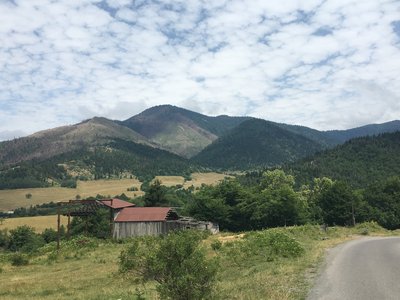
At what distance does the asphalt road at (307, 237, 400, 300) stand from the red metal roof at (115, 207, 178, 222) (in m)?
44.2

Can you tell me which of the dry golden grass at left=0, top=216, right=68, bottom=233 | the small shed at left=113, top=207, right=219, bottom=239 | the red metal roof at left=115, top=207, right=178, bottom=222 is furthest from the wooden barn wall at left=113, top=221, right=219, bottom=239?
the dry golden grass at left=0, top=216, right=68, bottom=233

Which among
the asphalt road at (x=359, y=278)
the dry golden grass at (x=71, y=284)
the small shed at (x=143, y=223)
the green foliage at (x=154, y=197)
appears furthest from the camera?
the green foliage at (x=154, y=197)

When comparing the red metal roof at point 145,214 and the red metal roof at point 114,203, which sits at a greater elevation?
the red metal roof at point 114,203

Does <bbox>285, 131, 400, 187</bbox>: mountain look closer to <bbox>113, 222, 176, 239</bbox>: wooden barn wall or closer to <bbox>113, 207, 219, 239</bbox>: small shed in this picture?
<bbox>113, 207, 219, 239</bbox>: small shed

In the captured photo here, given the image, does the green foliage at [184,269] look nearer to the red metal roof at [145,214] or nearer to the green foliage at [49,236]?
the red metal roof at [145,214]

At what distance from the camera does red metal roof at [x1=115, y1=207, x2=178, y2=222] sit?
221 feet

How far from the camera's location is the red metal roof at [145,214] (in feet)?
221

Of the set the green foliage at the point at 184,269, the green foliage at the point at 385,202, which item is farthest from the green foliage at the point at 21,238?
the green foliage at the point at 184,269

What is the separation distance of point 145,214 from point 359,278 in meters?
53.5

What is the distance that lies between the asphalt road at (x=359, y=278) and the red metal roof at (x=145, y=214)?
4420cm

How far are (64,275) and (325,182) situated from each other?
9210 cm

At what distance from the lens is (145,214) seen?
6850 centimetres

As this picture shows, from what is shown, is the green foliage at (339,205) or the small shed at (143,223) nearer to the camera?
the small shed at (143,223)

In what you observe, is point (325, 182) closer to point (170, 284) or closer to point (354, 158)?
point (354, 158)
